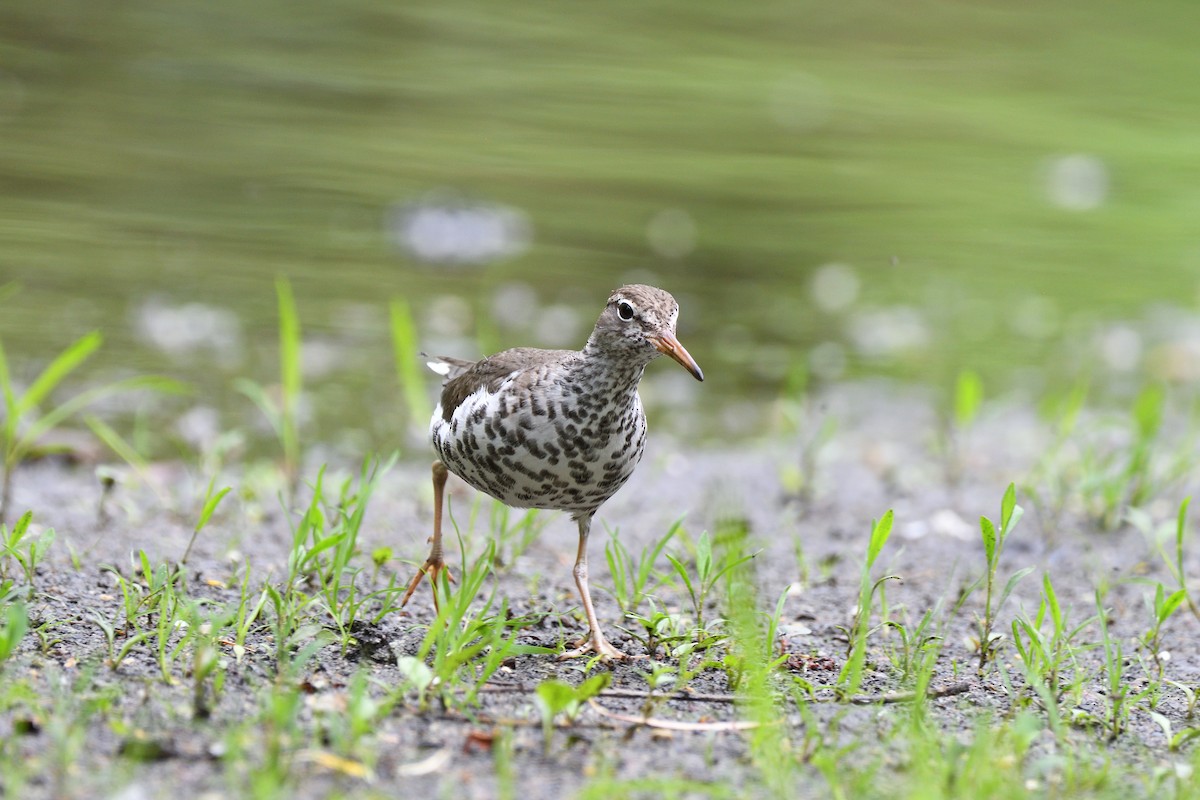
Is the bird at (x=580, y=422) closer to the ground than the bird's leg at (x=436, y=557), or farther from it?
farther from it

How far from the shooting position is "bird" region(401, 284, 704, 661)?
3779mm

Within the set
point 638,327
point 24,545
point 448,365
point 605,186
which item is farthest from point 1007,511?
point 605,186

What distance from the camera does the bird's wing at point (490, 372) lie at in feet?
13.5

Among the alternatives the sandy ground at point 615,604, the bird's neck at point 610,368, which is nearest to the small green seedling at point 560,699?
the sandy ground at point 615,604

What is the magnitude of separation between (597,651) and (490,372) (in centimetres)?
97

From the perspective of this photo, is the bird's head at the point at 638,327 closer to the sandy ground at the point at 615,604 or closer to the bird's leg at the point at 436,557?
the sandy ground at the point at 615,604

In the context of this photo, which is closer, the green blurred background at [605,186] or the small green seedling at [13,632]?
the small green seedling at [13,632]

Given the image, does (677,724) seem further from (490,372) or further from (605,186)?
(605,186)

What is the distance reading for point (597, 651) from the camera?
380 cm

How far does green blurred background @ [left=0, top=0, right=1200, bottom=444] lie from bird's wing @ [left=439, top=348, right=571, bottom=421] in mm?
2931

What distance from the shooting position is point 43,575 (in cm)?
406

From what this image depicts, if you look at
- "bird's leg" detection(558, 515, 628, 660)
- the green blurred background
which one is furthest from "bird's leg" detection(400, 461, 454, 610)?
the green blurred background

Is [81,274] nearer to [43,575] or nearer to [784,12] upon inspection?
[43,575]

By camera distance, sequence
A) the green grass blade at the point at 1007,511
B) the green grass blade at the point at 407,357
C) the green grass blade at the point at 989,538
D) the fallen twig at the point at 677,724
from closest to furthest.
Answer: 1. the fallen twig at the point at 677,724
2. the green grass blade at the point at 989,538
3. the green grass blade at the point at 1007,511
4. the green grass blade at the point at 407,357
